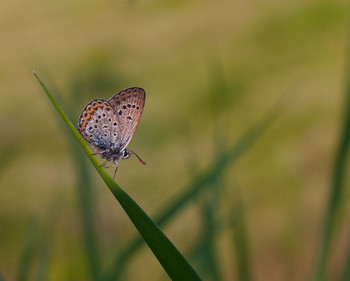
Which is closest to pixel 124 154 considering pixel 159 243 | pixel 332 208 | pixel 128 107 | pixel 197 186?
pixel 128 107

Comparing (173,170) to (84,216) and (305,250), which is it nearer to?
(305,250)

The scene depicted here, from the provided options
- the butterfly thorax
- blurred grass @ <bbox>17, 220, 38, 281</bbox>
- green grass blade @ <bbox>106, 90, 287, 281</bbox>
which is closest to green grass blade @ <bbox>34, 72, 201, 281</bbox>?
green grass blade @ <bbox>106, 90, 287, 281</bbox>

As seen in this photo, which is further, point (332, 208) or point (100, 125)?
point (100, 125)

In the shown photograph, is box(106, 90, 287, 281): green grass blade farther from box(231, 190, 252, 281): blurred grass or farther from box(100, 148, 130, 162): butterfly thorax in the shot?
box(100, 148, 130, 162): butterfly thorax

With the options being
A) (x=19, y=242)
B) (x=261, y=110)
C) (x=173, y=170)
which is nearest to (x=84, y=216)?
(x=19, y=242)

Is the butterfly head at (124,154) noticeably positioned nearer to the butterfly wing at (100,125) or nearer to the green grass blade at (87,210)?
the butterfly wing at (100,125)

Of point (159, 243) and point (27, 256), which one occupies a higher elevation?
point (159, 243)

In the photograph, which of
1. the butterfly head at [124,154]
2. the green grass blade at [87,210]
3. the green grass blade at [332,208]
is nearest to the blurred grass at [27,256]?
the green grass blade at [87,210]

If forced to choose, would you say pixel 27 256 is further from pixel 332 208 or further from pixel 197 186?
pixel 332 208
